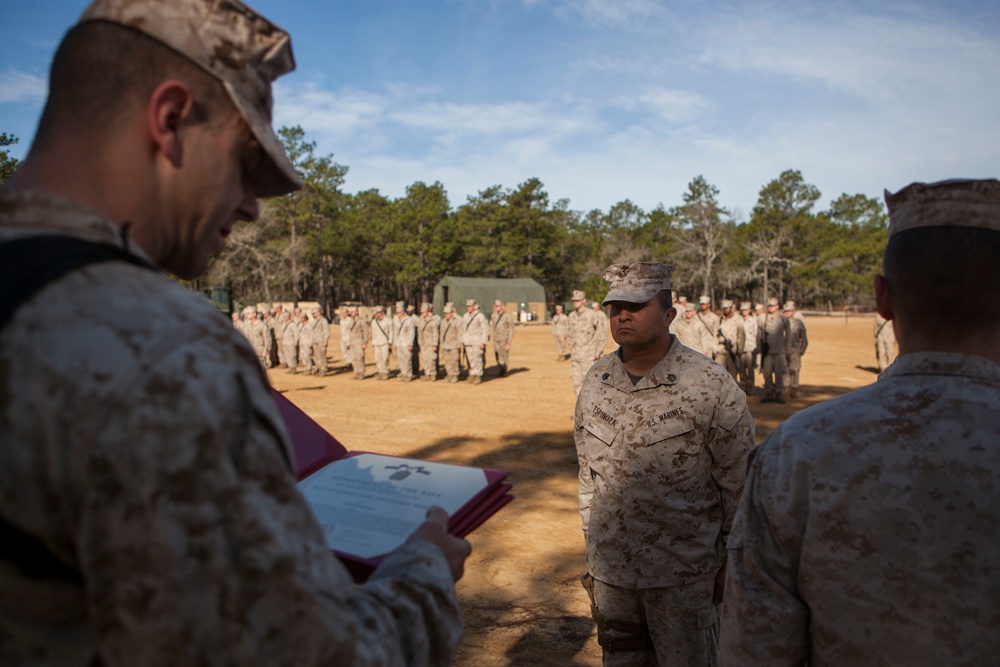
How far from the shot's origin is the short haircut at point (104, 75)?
105 centimetres

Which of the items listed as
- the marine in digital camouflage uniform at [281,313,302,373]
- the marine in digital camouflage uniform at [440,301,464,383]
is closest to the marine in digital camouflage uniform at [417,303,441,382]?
the marine in digital camouflage uniform at [440,301,464,383]

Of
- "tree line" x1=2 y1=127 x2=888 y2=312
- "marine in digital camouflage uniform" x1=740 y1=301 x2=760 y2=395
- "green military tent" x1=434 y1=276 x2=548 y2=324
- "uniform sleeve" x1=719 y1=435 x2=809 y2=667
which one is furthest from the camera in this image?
"tree line" x1=2 y1=127 x2=888 y2=312

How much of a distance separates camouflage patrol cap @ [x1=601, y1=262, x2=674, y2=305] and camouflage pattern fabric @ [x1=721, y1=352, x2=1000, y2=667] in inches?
72.9

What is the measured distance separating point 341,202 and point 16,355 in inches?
2424

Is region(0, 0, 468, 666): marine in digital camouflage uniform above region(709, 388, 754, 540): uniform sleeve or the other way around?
above

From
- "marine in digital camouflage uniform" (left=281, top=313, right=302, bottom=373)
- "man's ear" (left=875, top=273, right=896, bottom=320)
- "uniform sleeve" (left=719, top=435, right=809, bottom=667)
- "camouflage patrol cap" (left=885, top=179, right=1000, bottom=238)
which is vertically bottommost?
"marine in digital camouflage uniform" (left=281, top=313, right=302, bottom=373)

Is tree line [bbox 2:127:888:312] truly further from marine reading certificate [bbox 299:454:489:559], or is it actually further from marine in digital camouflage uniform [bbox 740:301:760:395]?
marine reading certificate [bbox 299:454:489:559]

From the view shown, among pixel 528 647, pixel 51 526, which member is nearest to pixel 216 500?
pixel 51 526

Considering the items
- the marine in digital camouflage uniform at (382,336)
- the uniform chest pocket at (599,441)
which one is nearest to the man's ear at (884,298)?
the uniform chest pocket at (599,441)

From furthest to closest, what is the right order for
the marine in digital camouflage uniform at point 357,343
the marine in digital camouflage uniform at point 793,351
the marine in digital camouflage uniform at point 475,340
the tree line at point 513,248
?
the tree line at point 513,248 < the marine in digital camouflage uniform at point 357,343 < the marine in digital camouflage uniform at point 475,340 < the marine in digital camouflage uniform at point 793,351

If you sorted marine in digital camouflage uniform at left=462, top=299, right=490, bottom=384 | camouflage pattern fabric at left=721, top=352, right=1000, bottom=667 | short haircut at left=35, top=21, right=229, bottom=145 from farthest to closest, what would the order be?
marine in digital camouflage uniform at left=462, top=299, right=490, bottom=384, camouflage pattern fabric at left=721, top=352, right=1000, bottom=667, short haircut at left=35, top=21, right=229, bottom=145

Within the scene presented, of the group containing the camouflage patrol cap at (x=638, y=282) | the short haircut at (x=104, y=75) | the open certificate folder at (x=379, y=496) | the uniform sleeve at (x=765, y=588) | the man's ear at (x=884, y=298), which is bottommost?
the uniform sleeve at (x=765, y=588)

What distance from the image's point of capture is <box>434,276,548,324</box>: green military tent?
46.0 metres

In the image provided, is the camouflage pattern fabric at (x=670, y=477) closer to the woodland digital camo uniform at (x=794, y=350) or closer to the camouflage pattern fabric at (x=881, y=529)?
the camouflage pattern fabric at (x=881, y=529)
